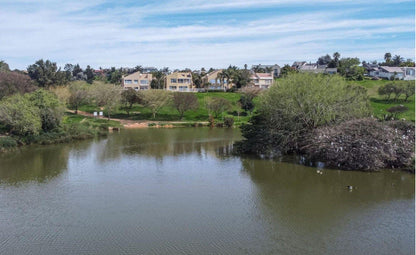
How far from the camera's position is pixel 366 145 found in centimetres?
2850

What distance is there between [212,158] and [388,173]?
15.4 m

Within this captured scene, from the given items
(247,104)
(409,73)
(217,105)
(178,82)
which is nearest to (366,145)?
(217,105)

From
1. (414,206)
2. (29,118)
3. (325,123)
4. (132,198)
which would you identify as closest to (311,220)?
(414,206)

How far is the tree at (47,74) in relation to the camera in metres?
83.6

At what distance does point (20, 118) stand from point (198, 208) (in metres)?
29.0

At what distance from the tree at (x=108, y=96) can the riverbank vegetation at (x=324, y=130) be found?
3539 cm

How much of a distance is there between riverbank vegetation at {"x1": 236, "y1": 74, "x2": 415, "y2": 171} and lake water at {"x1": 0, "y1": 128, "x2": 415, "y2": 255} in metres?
1.56

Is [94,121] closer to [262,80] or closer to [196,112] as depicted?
Result: [196,112]

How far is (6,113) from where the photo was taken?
4222 centimetres

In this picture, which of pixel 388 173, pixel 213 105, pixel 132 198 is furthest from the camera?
pixel 213 105

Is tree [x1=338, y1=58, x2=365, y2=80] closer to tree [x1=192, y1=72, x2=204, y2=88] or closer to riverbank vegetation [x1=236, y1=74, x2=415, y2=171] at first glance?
tree [x1=192, y1=72, x2=204, y2=88]

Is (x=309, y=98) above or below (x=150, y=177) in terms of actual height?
above

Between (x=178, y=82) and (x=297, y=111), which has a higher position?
(x=178, y=82)

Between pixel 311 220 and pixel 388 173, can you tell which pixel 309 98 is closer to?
pixel 388 173
